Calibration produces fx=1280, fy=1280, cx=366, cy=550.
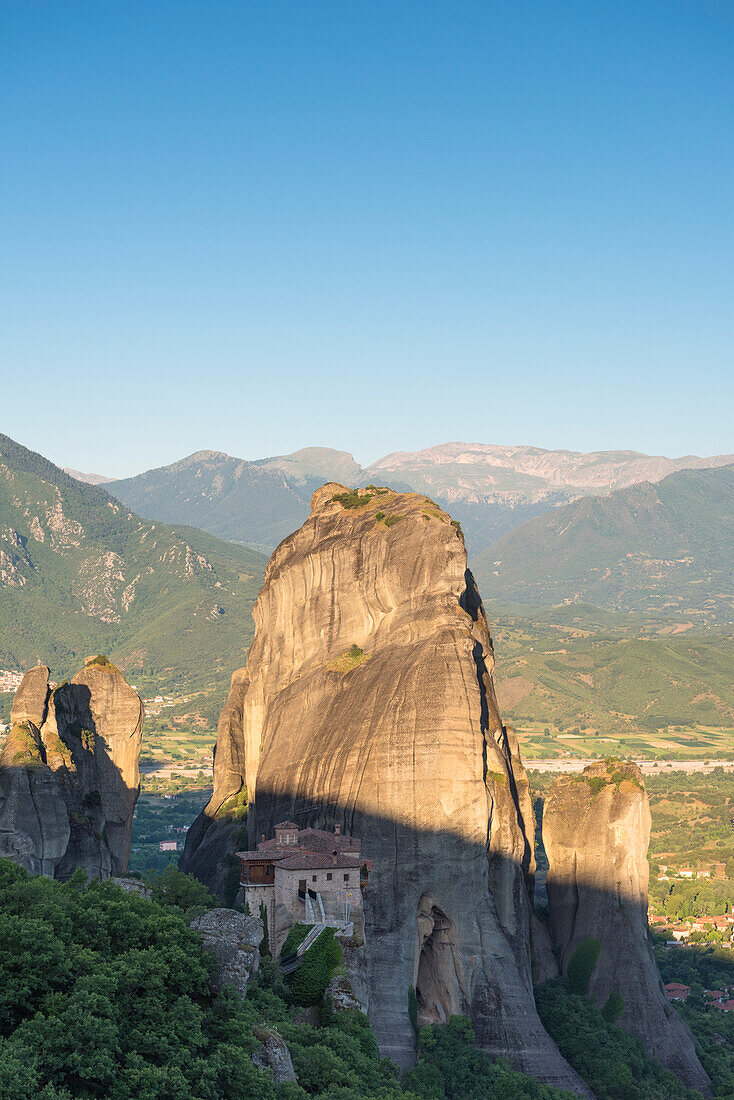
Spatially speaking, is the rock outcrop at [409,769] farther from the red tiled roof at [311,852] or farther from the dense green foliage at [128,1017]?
the dense green foliage at [128,1017]

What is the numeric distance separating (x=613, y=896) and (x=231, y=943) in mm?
43999

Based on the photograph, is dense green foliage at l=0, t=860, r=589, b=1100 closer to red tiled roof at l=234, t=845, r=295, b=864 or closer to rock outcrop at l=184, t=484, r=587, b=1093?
red tiled roof at l=234, t=845, r=295, b=864

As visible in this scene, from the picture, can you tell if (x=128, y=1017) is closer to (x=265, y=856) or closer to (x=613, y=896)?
(x=265, y=856)

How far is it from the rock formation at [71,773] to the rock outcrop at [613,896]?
32.6 meters

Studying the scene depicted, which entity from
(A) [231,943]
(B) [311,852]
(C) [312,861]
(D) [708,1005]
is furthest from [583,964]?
(A) [231,943]

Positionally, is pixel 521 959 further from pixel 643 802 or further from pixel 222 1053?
pixel 222 1053

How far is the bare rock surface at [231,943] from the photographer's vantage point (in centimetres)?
5140

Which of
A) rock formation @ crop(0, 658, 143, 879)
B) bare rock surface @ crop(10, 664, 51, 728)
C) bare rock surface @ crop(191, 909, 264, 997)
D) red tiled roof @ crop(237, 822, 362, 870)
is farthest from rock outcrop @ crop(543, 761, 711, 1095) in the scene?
bare rock surface @ crop(191, 909, 264, 997)

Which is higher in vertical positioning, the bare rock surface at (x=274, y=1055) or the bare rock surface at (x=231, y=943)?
the bare rock surface at (x=231, y=943)

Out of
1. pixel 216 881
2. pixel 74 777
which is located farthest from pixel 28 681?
pixel 216 881

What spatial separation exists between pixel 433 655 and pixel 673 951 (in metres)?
75.5

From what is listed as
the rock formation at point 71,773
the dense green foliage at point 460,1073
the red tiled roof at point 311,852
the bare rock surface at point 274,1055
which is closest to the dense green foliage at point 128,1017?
the bare rock surface at point 274,1055

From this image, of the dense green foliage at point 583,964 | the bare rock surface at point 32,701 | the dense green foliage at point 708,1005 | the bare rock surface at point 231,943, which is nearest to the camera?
the bare rock surface at point 231,943

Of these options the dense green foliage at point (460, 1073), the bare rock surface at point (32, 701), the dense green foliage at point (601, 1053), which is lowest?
the dense green foliage at point (601, 1053)
